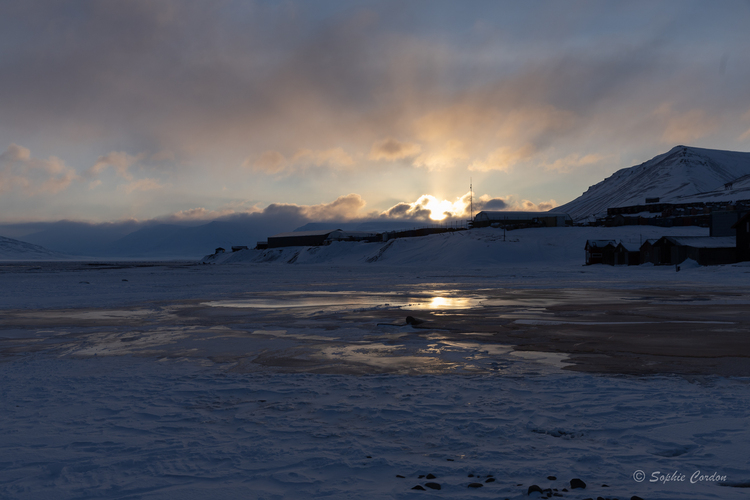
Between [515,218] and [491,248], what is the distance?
43898mm

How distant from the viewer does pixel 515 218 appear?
430 ft

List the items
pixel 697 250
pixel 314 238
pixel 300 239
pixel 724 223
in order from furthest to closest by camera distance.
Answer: pixel 300 239 → pixel 314 238 → pixel 724 223 → pixel 697 250

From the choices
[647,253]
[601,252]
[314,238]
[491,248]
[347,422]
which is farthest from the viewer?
[314,238]

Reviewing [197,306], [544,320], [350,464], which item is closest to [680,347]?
[544,320]

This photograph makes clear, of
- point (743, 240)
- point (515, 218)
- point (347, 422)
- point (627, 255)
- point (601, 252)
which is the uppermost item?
point (515, 218)

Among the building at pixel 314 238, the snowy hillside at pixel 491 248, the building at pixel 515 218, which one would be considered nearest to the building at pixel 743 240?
the snowy hillside at pixel 491 248

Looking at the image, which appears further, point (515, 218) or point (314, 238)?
point (314, 238)

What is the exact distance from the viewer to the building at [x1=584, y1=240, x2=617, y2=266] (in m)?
74.1

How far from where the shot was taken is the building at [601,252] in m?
74.1

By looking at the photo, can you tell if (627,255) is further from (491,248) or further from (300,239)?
(300,239)

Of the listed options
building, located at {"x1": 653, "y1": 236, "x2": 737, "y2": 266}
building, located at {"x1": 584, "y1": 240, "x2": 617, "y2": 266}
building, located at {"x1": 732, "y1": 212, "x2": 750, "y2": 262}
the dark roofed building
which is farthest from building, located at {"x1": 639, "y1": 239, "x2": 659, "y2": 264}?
the dark roofed building

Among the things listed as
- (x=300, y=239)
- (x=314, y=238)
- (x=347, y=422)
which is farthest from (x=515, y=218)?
(x=347, y=422)

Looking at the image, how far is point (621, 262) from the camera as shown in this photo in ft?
236

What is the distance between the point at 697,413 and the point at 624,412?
Result: 0.94 m
